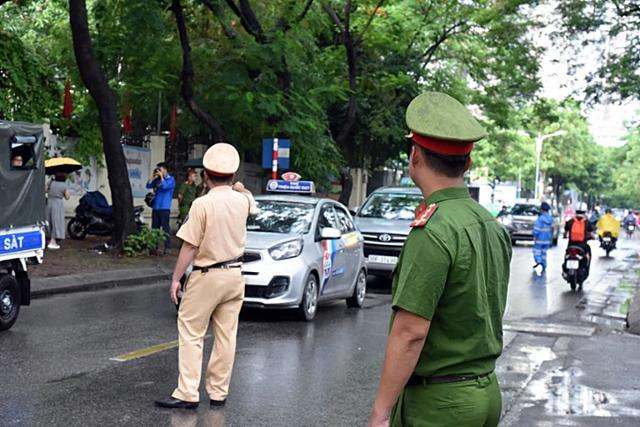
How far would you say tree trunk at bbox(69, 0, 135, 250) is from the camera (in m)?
18.0

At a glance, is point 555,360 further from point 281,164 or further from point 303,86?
point 303,86

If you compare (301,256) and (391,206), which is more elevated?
(391,206)

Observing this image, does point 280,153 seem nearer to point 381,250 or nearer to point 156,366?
point 381,250

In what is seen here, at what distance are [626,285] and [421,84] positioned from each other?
43.1ft

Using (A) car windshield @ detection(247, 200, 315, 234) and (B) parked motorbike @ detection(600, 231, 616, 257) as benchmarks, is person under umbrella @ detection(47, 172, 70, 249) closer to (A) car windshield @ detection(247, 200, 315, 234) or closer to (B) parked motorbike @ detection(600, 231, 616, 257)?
(A) car windshield @ detection(247, 200, 315, 234)

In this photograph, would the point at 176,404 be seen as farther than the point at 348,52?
No

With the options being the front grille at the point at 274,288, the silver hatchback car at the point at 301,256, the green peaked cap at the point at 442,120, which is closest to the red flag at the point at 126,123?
the silver hatchback car at the point at 301,256

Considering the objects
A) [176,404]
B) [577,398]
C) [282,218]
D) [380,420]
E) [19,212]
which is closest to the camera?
[380,420]

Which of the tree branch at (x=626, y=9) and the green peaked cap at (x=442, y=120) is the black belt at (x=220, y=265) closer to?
the green peaked cap at (x=442, y=120)

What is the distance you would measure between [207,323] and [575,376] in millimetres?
4203

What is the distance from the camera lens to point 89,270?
16.5 meters

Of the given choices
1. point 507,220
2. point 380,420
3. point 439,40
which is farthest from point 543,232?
point 380,420

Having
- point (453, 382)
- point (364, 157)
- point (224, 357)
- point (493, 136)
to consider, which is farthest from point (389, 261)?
point (493, 136)

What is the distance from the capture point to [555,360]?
1041 cm
